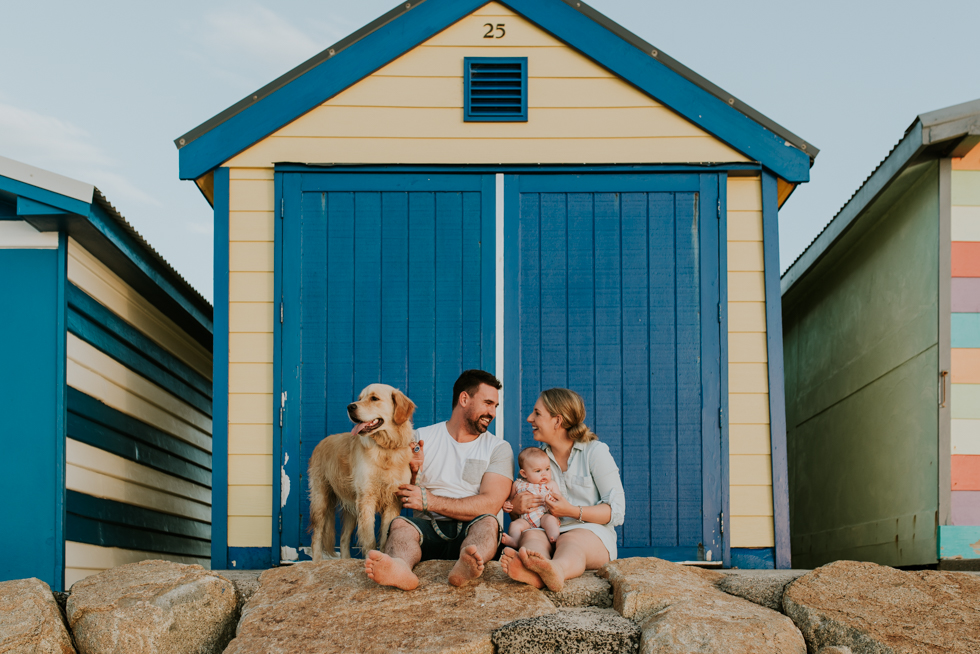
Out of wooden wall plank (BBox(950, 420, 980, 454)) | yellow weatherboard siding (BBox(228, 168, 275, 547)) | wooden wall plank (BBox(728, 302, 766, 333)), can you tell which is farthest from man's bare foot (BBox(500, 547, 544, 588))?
wooden wall plank (BBox(950, 420, 980, 454))

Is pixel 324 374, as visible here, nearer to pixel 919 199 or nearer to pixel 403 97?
pixel 403 97

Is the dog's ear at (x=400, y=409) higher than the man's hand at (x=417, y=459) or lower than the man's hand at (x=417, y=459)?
higher

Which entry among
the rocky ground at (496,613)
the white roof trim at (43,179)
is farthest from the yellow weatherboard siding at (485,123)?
the rocky ground at (496,613)

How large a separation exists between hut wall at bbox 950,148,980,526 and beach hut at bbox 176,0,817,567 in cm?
102

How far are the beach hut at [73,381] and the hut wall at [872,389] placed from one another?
207 inches

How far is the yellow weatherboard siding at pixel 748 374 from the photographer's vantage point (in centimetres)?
545

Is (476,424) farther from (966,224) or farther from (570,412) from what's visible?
(966,224)

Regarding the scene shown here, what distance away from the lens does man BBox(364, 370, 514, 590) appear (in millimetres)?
4117

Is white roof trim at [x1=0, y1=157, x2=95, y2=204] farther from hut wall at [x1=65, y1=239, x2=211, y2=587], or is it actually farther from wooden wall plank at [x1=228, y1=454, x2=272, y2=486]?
wooden wall plank at [x1=228, y1=454, x2=272, y2=486]

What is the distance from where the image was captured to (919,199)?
5906mm

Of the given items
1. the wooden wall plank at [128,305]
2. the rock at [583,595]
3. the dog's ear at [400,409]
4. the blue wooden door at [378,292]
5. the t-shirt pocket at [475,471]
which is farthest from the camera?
the wooden wall plank at [128,305]

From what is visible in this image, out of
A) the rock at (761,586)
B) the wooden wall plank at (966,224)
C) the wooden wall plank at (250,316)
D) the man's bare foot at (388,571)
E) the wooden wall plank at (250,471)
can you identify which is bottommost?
the rock at (761,586)

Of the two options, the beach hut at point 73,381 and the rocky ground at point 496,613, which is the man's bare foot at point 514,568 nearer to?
the rocky ground at point 496,613

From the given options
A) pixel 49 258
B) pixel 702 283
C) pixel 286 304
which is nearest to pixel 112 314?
pixel 49 258
